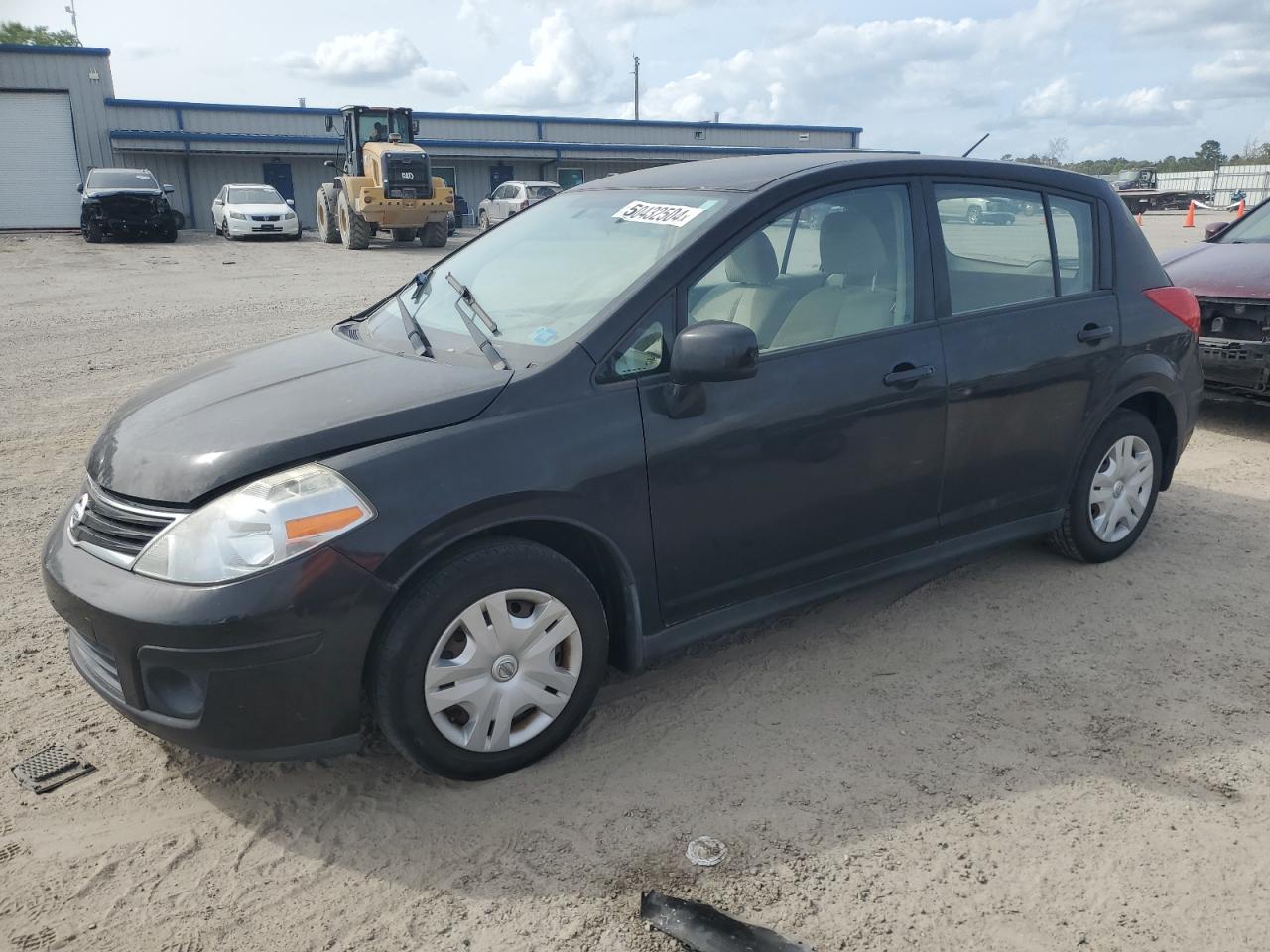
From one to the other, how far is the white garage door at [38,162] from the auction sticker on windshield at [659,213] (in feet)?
111

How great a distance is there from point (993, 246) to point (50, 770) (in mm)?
3867

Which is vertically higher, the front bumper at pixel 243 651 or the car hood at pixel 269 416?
the car hood at pixel 269 416

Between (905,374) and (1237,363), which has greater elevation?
(905,374)

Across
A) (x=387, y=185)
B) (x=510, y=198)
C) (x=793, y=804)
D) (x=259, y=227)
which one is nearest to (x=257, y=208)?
(x=259, y=227)

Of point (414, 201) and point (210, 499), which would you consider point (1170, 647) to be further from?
point (414, 201)

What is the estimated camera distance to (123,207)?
23875 millimetres

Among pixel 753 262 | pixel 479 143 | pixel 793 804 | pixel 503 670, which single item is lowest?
pixel 793 804

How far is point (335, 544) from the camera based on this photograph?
8.57ft

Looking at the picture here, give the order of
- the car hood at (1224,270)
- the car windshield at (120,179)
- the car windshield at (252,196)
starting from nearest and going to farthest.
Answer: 1. the car hood at (1224,270)
2. the car windshield at (120,179)
3. the car windshield at (252,196)

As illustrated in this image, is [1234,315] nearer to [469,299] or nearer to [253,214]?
[469,299]

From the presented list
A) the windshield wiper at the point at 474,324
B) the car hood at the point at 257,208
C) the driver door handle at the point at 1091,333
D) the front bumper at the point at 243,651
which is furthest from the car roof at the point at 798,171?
the car hood at the point at 257,208

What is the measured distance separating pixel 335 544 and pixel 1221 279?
6383 mm

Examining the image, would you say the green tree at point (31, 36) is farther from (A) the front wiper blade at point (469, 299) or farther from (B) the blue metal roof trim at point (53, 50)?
(A) the front wiper blade at point (469, 299)

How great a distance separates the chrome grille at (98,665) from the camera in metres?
2.76
